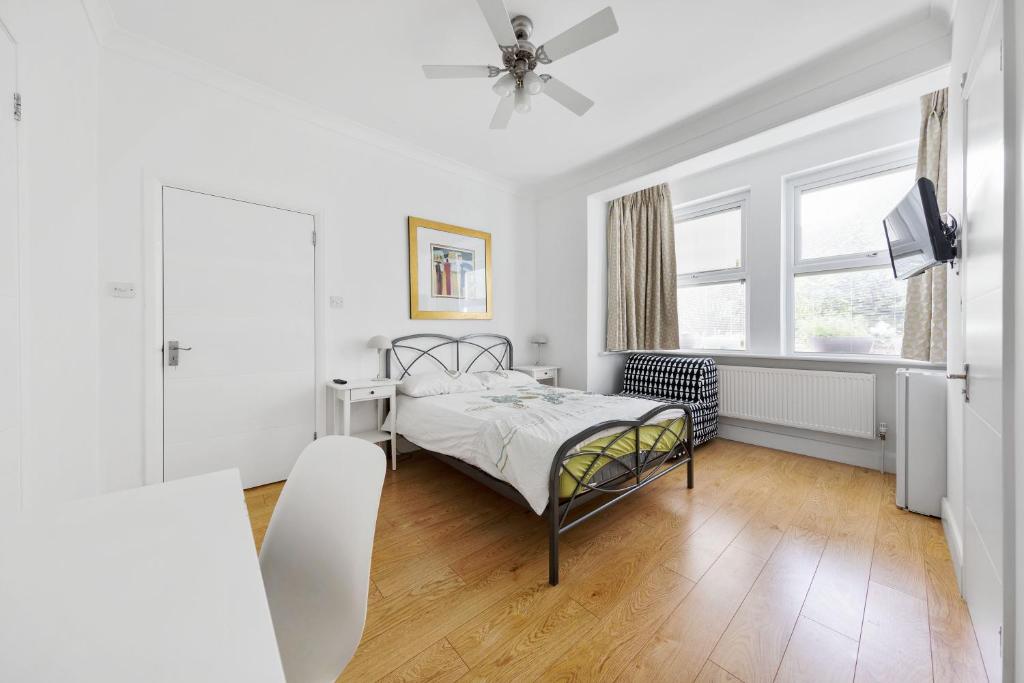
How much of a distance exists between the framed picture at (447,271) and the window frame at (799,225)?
114 inches

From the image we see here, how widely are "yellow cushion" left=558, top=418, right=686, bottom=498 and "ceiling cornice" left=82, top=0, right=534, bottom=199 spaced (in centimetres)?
310

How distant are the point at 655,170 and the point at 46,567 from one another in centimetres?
408

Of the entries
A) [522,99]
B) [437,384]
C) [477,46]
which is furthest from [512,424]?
[477,46]

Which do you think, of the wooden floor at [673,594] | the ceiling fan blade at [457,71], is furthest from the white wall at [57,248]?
the ceiling fan blade at [457,71]

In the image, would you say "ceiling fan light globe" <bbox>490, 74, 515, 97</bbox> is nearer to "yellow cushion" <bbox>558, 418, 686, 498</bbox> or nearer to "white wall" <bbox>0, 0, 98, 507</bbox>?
"white wall" <bbox>0, 0, 98, 507</bbox>

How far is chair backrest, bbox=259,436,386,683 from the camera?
0.83m

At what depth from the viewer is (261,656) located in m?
0.44

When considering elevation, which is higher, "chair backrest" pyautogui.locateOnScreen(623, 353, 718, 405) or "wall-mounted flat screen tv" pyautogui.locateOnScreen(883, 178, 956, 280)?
"wall-mounted flat screen tv" pyautogui.locateOnScreen(883, 178, 956, 280)

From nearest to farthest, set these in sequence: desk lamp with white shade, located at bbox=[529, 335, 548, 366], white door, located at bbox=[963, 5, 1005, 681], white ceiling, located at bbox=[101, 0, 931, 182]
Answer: white door, located at bbox=[963, 5, 1005, 681] < white ceiling, located at bbox=[101, 0, 931, 182] < desk lamp with white shade, located at bbox=[529, 335, 548, 366]

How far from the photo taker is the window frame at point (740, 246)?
3775 millimetres

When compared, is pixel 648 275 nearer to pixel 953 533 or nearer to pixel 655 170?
pixel 655 170

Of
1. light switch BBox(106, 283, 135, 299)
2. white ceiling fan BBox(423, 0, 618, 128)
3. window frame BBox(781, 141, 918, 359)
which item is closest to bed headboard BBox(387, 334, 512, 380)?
light switch BBox(106, 283, 135, 299)

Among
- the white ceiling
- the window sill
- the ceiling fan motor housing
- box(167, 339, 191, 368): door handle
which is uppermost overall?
the white ceiling

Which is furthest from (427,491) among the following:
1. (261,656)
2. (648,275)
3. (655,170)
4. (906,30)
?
(906,30)
